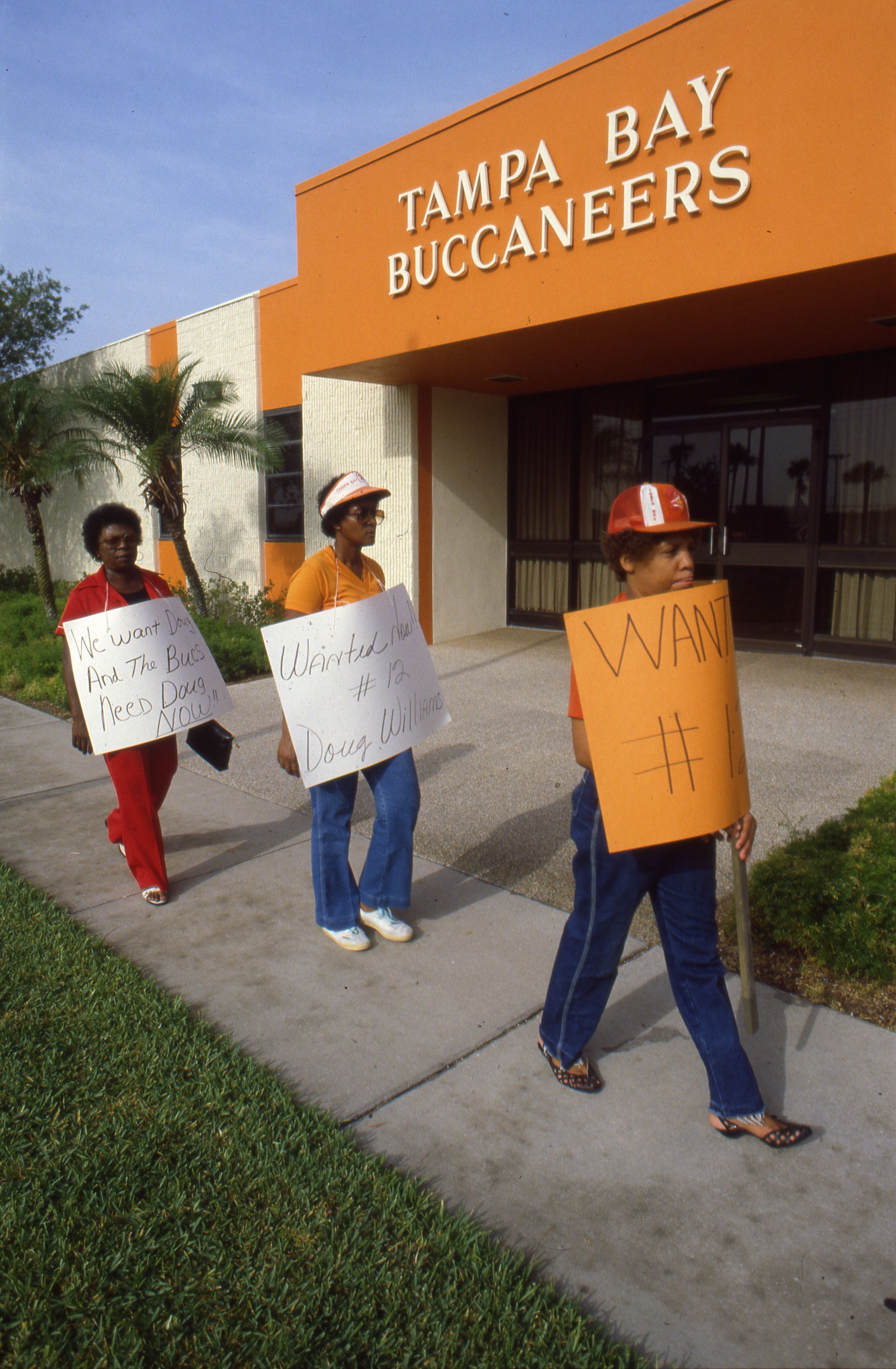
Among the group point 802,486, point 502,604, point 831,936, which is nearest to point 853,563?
point 802,486

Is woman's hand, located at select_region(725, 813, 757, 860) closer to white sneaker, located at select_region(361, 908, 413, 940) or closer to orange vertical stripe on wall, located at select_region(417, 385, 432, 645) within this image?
white sneaker, located at select_region(361, 908, 413, 940)

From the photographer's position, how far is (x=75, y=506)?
63.6ft

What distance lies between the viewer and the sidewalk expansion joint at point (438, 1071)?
2.66 m

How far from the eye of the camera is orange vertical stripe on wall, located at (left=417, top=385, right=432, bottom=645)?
1095cm

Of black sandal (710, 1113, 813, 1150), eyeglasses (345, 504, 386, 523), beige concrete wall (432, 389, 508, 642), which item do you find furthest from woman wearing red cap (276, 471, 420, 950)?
beige concrete wall (432, 389, 508, 642)

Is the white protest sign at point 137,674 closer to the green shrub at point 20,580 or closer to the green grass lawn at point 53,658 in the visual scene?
the green grass lawn at point 53,658

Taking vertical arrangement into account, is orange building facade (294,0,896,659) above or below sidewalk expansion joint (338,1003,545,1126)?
above

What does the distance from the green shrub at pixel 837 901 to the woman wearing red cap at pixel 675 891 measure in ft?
3.16

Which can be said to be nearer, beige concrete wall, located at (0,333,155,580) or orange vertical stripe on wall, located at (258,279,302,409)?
orange vertical stripe on wall, located at (258,279,302,409)

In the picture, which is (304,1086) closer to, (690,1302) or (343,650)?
(690,1302)

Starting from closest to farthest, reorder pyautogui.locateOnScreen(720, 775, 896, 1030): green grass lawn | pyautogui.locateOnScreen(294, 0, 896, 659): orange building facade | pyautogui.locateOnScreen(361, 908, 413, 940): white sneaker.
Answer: pyautogui.locateOnScreen(720, 775, 896, 1030): green grass lawn < pyautogui.locateOnScreen(361, 908, 413, 940): white sneaker < pyautogui.locateOnScreen(294, 0, 896, 659): orange building facade

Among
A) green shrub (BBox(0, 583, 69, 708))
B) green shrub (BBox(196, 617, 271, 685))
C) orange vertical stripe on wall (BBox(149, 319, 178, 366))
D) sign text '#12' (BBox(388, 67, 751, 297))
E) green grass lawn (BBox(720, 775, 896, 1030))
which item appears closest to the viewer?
green grass lawn (BBox(720, 775, 896, 1030))

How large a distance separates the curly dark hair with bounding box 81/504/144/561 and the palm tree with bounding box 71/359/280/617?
8120mm

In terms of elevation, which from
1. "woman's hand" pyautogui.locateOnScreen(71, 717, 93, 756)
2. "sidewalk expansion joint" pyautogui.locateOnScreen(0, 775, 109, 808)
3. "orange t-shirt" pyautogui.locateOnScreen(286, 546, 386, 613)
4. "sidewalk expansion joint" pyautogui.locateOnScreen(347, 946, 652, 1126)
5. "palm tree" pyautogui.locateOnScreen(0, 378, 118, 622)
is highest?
"palm tree" pyautogui.locateOnScreen(0, 378, 118, 622)
